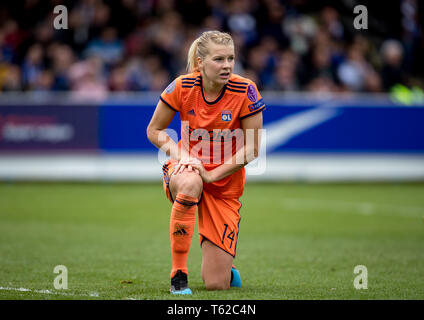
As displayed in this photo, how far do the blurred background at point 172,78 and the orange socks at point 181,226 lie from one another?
7.86 metres

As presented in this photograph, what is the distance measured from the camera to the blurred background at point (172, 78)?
14.0m

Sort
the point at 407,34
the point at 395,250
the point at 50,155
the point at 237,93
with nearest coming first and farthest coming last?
the point at 237,93
the point at 395,250
the point at 50,155
the point at 407,34

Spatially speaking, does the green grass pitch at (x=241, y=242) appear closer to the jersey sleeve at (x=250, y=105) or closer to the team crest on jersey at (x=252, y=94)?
the jersey sleeve at (x=250, y=105)

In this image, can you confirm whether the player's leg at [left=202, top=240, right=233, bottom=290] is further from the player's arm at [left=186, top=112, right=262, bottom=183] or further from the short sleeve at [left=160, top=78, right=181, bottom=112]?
the short sleeve at [left=160, top=78, right=181, bottom=112]

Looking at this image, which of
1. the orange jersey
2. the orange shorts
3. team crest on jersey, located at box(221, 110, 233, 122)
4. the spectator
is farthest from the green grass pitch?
the spectator

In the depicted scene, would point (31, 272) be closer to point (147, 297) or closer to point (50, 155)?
point (147, 297)

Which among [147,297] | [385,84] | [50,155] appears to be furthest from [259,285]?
[385,84]

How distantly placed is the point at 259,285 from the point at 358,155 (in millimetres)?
9770

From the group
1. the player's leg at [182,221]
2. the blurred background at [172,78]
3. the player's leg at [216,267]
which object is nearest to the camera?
the player's leg at [182,221]

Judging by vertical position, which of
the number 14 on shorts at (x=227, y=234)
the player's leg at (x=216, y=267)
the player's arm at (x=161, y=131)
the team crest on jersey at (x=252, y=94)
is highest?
the team crest on jersey at (x=252, y=94)

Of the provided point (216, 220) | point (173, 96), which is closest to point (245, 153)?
point (216, 220)

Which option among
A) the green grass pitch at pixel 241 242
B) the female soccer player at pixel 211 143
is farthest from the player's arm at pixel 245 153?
the green grass pitch at pixel 241 242

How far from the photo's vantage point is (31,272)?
595 cm

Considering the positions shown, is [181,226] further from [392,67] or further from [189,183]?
[392,67]
